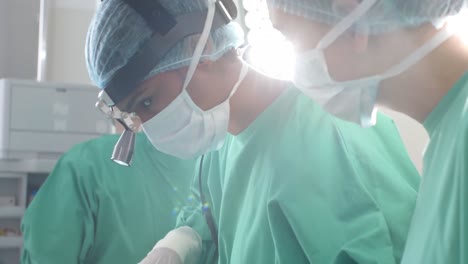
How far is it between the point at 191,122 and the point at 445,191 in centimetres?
69

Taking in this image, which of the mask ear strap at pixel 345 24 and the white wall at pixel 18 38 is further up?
the mask ear strap at pixel 345 24

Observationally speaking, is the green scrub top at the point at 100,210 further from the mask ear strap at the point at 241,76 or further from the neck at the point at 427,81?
the neck at the point at 427,81

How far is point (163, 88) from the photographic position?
134 centimetres

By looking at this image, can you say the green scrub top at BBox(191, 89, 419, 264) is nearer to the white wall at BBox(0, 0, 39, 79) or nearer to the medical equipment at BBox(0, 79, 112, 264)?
the medical equipment at BBox(0, 79, 112, 264)

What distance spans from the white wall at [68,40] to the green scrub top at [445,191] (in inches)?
116

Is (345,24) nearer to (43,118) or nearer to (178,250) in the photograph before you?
(178,250)

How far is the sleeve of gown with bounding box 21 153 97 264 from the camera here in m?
Result: 2.03

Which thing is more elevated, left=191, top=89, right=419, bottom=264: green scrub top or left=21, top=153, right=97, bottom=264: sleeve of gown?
left=191, top=89, right=419, bottom=264: green scrub top

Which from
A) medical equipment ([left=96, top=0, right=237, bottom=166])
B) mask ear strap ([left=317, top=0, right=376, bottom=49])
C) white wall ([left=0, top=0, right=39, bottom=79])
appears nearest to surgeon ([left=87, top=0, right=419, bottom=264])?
medical equipment ([left=96, top=0, right=237, bottom=166])

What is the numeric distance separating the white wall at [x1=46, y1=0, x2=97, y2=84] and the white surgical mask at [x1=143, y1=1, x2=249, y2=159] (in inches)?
91.4

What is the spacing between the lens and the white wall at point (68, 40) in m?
3.58

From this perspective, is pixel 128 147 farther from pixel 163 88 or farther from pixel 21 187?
pixel 21 187

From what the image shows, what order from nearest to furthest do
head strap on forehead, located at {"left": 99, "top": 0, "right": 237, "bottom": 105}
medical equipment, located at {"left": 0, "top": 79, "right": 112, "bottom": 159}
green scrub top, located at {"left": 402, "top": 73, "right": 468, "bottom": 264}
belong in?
green scrub top, located at {"left": 402, "top": 73, "right": 468, "bottom": 264}, head strap on forehead, located at {"left": 99, "top": 0, "right": 237, "bottom": 105}, medical equipment, located at {"left": 0, "top": 79, "right": 112, "bottom": 159}

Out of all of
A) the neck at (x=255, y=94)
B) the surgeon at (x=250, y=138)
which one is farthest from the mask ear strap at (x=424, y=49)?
the neck at (x=255, y=94)
